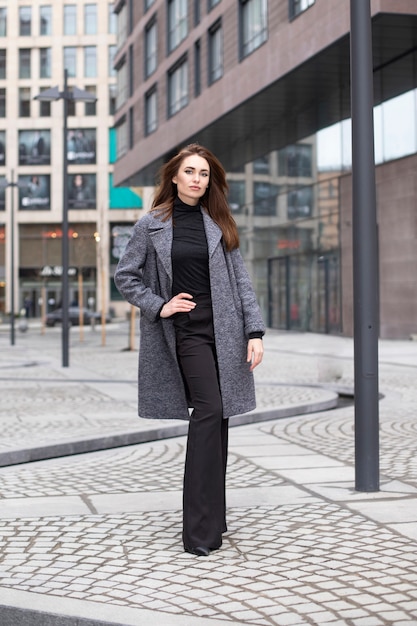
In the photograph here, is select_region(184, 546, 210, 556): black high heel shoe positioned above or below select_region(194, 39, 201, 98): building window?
below

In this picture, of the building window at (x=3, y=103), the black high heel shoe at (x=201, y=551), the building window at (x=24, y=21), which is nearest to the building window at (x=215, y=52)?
the black high heel shoe at (x=201, y=551)

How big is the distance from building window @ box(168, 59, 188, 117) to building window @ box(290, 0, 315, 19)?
9476 millimetres

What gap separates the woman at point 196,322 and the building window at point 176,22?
3105cm

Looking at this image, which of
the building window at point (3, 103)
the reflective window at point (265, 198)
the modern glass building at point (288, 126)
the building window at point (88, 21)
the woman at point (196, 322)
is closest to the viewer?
the woman at point (196, 322)

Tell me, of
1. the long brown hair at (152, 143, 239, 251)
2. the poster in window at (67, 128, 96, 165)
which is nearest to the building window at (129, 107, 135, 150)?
the poster in window at (67, 128, 96, 165)

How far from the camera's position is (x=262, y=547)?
4.29m

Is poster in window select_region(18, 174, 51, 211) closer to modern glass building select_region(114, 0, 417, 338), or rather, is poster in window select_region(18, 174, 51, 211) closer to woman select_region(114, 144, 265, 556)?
modern glass building select_region(114, 0, 417, 338)

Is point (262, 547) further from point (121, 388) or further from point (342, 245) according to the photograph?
point (342, 245)

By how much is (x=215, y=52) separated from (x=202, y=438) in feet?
94.1

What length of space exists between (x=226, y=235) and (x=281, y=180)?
29.9 meters

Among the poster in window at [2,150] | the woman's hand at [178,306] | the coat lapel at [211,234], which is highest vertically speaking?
the poster in window at [2,150]

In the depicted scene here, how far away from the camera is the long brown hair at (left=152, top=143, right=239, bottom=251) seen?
4.51 m

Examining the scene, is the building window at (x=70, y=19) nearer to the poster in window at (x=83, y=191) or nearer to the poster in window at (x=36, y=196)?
the poster in window at (x=83, y=191)

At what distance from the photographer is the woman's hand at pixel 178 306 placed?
169 inches
